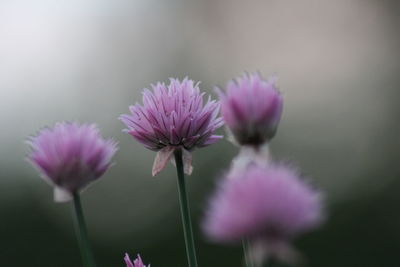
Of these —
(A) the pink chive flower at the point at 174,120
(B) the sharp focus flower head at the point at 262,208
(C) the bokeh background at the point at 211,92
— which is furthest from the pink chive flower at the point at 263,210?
(C) the bokeh background at the point at 211,92

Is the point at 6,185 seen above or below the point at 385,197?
above

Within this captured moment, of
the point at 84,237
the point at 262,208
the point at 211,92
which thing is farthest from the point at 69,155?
the point at 211,92

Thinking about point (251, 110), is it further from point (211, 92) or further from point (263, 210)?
point (211, 92)

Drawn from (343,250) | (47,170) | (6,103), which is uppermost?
Answer: (6,103)

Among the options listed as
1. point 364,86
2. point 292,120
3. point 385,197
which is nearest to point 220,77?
point 292,120

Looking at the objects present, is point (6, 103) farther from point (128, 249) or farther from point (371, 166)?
point (371, 166)

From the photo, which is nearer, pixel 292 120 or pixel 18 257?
pixel 18 257

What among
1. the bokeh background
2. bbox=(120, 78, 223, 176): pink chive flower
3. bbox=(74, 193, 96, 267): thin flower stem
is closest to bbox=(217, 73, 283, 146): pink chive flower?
bbox=(120, 78, 223, 176): pink chive flower
